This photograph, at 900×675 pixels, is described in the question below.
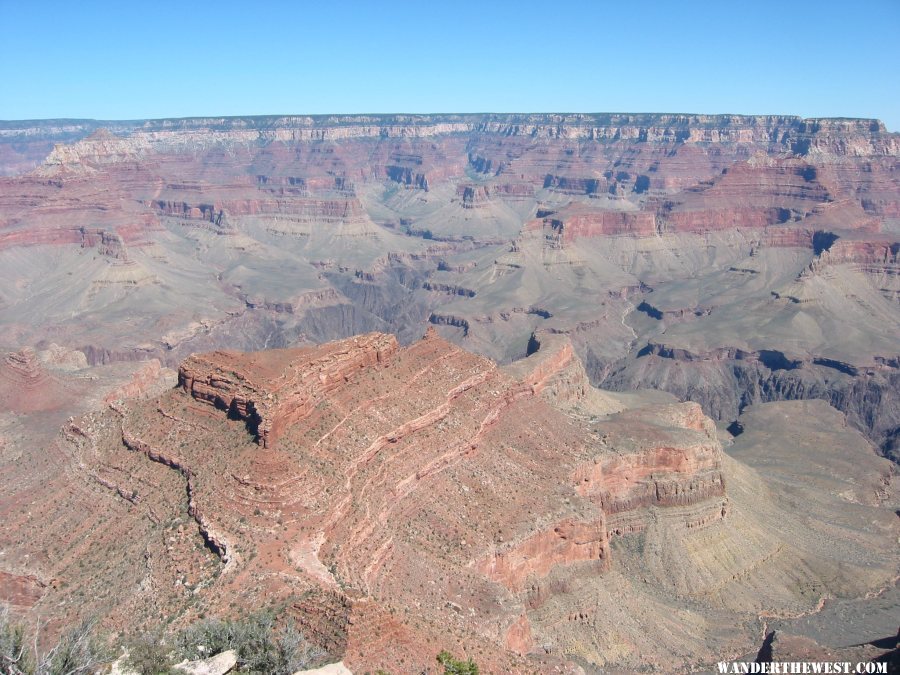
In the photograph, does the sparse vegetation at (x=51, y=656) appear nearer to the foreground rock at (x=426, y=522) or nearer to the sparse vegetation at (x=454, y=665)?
the foreground rock at (x=426, y=522)

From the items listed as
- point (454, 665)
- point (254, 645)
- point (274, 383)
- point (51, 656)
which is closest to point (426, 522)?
point (274, 383)

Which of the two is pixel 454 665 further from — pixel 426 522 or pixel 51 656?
pixel 426 522

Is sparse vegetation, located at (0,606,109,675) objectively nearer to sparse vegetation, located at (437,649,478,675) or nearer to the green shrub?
the green shrub

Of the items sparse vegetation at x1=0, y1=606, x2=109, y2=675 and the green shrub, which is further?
the green shrub

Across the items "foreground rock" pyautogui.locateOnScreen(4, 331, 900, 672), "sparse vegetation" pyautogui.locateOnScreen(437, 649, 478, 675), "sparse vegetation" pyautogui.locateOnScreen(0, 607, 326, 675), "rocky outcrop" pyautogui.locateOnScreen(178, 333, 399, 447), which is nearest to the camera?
"sparse vegetation" pyautogui.locateOnScreen(0, 607, 326, 675)

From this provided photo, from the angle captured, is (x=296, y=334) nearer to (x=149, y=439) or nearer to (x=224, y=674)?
(x=149, y=439)

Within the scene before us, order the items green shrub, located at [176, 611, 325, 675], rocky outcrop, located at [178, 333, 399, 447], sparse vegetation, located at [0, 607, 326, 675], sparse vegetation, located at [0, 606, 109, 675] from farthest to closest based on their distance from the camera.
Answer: rocky outcrop, located at [178, 333, 399, 447], green shrub, located at [176, 611, 325, 675], sparse vegetation, located at [0, 607, 326, 675], sparse vegetation, located at [0, 606, 109, 675]

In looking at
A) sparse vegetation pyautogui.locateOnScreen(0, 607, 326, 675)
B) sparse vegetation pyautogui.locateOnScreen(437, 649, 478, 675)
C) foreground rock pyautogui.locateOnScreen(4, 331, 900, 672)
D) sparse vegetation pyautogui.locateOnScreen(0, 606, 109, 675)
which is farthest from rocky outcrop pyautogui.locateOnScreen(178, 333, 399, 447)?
sparse vegetation pyautogui.locateOnScreen(0, 606, 109, 675)

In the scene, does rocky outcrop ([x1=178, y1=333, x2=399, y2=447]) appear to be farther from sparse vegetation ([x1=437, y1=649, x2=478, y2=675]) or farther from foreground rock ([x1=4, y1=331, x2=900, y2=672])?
sparse vegetation ([x1=437, y1=649, x2=478, y2=675])

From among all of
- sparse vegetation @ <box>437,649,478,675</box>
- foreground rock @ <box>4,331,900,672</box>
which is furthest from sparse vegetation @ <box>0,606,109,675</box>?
sparse vegetation @ <box>437,649,478,675</box>

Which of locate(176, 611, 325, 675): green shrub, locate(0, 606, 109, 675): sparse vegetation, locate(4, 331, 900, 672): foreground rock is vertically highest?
locate(0, 606, 109, 675): sparse vegetation

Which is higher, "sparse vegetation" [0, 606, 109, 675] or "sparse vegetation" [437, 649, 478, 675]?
"sparse vegetation" [0, 606, 109, 675]
